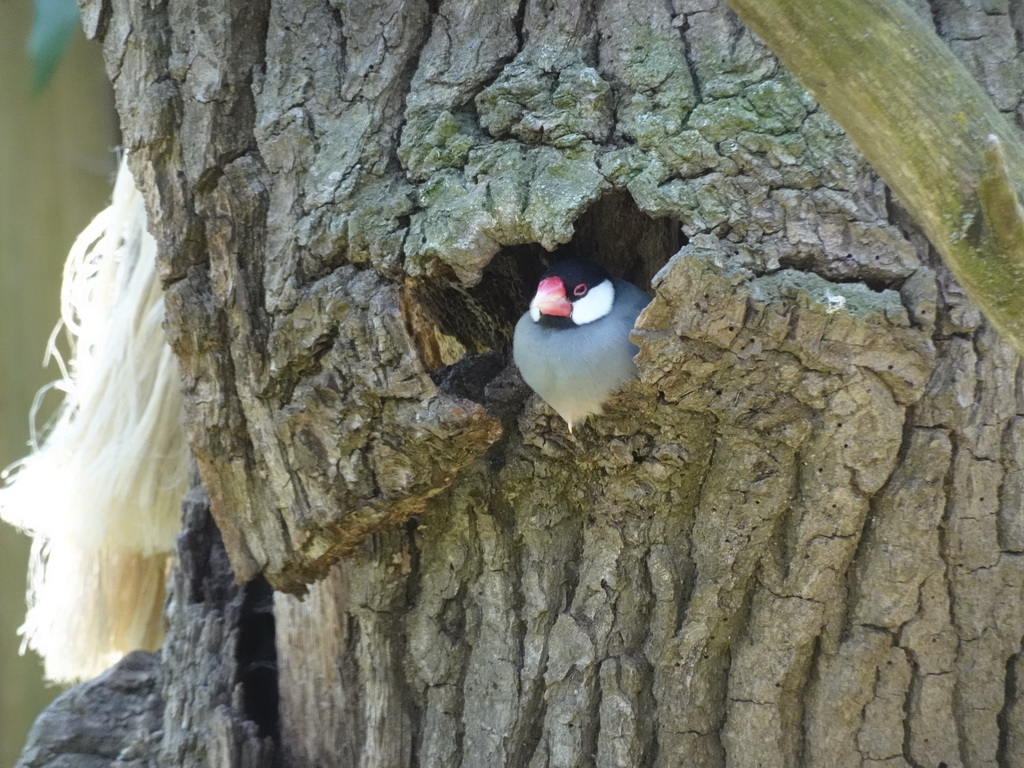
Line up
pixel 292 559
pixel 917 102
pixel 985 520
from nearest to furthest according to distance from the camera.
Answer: pixel 917 102 < pixel 985 520 < pixel 292 559

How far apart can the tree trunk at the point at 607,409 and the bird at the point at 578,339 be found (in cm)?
5

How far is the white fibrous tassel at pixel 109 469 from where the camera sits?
6.47 feet

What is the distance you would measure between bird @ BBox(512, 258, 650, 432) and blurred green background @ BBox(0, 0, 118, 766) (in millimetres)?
1729

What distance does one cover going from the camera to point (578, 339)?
1396mm

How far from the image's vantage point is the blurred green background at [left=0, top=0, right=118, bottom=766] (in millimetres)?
2639

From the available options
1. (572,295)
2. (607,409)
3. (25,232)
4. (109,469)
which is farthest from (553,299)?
(25,232)

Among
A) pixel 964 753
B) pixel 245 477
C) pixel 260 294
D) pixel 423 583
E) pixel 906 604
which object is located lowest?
pixel 964 753

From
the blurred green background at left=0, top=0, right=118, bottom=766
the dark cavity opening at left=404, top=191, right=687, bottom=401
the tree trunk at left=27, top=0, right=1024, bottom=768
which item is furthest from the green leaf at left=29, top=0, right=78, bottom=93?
the blurred green background at left=0, top=0, right=118, bottom=766

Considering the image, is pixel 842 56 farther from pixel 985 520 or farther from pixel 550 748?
pixel 550 748

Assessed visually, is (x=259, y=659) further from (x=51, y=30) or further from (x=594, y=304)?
(x=51, y=30)

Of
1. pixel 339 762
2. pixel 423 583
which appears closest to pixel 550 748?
pixel 423 583

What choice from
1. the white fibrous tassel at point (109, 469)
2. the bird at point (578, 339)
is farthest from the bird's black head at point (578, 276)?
the white fibrous tassel at point (109, 469)

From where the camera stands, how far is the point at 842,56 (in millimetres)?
970

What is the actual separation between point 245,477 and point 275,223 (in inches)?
Answer: 16.9
